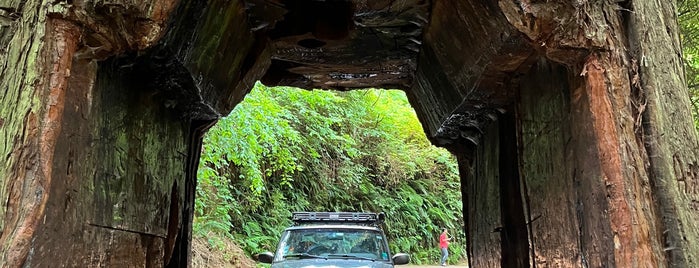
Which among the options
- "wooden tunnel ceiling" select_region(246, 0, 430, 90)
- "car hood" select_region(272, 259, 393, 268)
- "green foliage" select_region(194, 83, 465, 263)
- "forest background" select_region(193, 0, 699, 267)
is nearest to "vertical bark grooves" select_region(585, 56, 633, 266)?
"wooden tunnel ceiling" select_region(246, 0, 430, 90)

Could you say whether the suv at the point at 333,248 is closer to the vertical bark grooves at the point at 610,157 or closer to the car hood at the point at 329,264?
the car hood at the point at 329,264

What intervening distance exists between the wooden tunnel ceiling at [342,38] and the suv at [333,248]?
80.9 inches

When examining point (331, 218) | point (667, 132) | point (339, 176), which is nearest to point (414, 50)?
point (331, 218)

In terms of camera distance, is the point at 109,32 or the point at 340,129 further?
the point at 340,129

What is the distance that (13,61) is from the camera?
3488 mm

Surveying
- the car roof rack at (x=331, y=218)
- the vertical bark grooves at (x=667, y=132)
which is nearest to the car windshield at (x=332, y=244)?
the car roof rack at (x=331, y=218)

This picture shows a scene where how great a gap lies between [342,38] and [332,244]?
258cm

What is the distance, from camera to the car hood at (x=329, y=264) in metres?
6.80

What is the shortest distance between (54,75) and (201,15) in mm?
1703

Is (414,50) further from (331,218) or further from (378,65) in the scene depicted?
(331,218)

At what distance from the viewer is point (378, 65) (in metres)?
7.48

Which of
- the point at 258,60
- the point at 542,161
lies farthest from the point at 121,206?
the point at 542,161

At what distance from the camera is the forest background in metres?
12.0

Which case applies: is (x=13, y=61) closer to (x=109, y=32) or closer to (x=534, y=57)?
(x=109, y=32)
